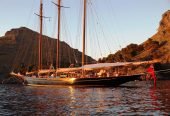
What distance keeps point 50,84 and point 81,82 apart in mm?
9054

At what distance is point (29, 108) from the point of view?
37.7m

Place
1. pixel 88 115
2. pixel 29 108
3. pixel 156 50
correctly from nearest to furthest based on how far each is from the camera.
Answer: pixel 88 115 < pixel 29 108 < pixel 156 50

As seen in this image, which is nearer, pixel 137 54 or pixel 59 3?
pixel 59 3

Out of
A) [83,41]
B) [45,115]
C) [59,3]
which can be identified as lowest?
[45,115]

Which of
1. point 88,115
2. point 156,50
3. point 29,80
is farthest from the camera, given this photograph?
point 156,50

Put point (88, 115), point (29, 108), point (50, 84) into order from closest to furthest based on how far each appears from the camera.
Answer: point (88, 115) → point (29, 108) → point (50, 84)

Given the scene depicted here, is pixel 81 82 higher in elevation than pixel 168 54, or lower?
lower

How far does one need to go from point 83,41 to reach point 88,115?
48.4 meters

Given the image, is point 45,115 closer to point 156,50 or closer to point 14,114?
point 14,114

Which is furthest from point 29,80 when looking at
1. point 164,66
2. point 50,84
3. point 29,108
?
point 164,66

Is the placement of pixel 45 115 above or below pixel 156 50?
below

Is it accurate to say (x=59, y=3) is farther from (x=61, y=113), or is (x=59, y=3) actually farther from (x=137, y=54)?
(x=137, y=54)

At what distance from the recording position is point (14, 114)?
33250 millimetres

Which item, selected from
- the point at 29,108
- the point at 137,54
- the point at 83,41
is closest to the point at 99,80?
the point at 83,41
